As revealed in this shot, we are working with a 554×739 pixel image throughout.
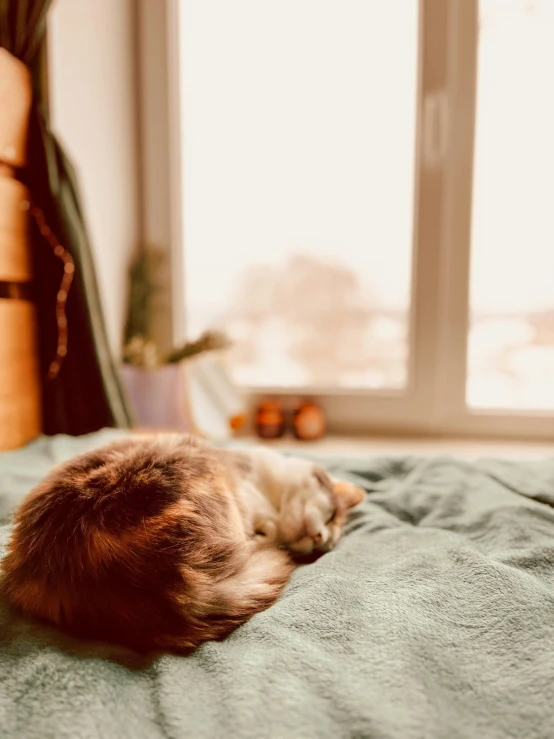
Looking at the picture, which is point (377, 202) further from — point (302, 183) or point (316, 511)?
point (316, 511)

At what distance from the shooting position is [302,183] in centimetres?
222

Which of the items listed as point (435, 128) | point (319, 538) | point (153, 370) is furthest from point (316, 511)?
point (435, 128)

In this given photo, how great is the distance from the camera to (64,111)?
1836 millimetres

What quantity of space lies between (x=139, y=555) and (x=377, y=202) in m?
1.86

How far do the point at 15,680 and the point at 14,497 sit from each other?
1.75ft

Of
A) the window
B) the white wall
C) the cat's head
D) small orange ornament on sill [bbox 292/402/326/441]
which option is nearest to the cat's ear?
the cat's head

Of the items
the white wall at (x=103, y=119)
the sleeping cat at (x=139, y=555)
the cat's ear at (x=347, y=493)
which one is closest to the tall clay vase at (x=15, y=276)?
the white wall at (x=103, y=119)

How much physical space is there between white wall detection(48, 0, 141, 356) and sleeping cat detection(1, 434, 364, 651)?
4.35ft

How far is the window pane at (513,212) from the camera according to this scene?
1.97 meters

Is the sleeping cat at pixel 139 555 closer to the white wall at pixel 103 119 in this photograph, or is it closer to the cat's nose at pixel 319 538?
the cat's nose at pixel 319 538

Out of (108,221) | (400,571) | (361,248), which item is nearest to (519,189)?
(361,248)

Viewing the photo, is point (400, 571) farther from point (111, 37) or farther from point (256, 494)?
point (111, 37)

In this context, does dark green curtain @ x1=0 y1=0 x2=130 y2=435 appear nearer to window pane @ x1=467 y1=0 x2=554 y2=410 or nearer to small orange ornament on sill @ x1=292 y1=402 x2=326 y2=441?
small orange ornament on sill @ x1=292 y1=402 x2=326 y2=441

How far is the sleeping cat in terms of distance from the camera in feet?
2.10
